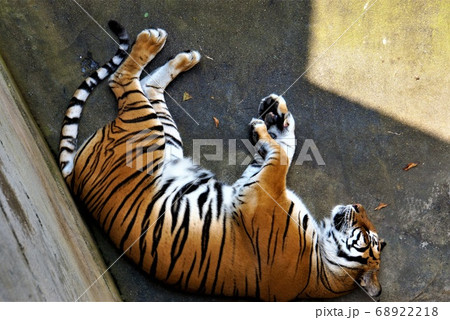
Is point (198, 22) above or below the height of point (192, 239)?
above

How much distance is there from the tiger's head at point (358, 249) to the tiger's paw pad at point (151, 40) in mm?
1804

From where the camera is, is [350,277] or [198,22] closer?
[350,277]

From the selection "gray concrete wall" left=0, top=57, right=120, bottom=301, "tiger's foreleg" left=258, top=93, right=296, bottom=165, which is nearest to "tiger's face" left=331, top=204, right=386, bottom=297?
"tiger's foreleg" left=258, top=93, right=296, bottom=165

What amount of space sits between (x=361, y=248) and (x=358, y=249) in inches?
0.8

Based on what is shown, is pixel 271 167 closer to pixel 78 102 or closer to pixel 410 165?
pixel 410 165

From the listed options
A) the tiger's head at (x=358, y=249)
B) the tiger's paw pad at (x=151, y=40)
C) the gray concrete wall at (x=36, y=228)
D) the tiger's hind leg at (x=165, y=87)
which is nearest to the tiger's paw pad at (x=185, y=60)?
the tiger's hind leg at (x=165, y=87)

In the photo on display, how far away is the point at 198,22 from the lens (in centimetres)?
400

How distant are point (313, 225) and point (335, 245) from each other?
199 mm

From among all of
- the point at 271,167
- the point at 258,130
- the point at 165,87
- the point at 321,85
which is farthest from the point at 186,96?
the point at 321,85

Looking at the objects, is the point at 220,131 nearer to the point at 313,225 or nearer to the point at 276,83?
the point at 276,83

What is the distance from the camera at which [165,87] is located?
3.83m

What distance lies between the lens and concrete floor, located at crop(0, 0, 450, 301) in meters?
3.83

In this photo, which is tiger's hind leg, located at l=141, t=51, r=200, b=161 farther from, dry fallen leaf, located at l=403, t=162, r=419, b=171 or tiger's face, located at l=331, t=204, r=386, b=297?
dry fallen leaf, located at l=403, t=162, r=419, b=171
